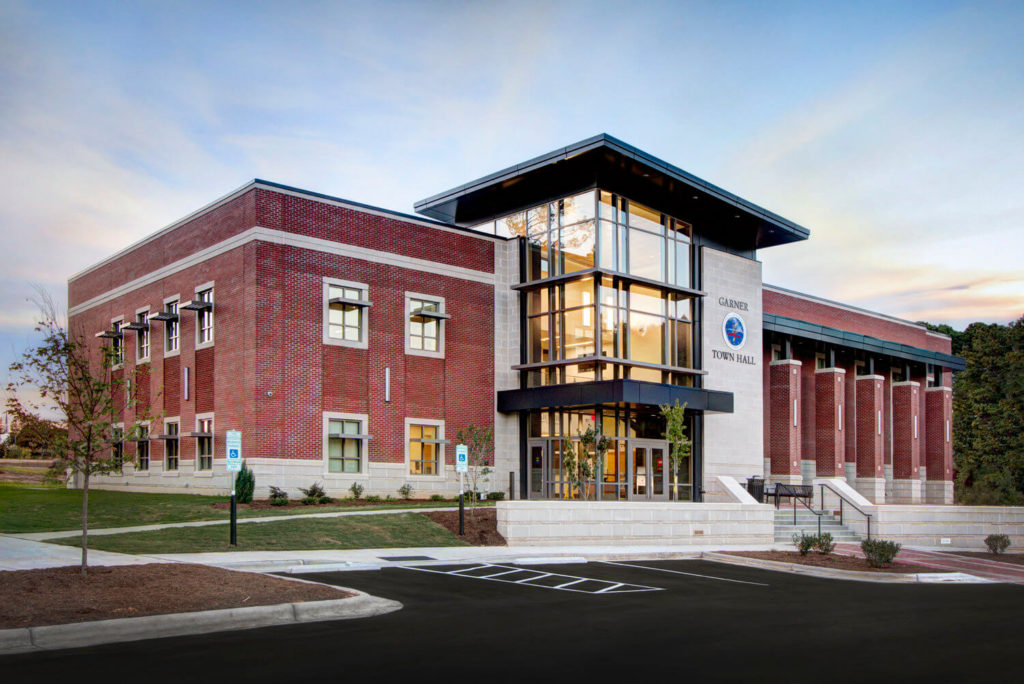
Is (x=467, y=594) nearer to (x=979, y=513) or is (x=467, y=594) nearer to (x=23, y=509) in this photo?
(x=23, y=509)

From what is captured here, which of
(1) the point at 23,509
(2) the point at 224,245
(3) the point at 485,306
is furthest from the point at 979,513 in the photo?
(1) the point at 23,509

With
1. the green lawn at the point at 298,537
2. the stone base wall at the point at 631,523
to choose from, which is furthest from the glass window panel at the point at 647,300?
→ the green lawn at the point at 298,537

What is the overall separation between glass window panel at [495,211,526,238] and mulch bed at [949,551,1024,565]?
18.2 m

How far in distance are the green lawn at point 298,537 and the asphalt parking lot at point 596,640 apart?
4062 millimetres

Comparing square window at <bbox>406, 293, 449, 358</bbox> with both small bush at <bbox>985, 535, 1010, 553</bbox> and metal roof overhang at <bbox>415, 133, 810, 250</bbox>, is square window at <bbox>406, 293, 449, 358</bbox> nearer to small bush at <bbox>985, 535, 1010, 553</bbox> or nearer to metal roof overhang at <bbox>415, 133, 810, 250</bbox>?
metal roof overhang at <bbox>415, 133, 810, 250</bbox>

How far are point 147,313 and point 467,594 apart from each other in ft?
82.3

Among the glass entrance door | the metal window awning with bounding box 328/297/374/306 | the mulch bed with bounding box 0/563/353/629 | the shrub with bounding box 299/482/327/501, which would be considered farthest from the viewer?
the glass entrance door

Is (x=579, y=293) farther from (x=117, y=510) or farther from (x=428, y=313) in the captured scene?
(x=117, y=510)

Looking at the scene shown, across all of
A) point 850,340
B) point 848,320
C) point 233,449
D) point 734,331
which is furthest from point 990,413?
point 233,449

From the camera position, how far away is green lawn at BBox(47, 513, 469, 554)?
18609 millimetres

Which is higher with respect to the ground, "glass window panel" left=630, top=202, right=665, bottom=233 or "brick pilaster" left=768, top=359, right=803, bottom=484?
"glass window panel" left=630, top=202, right=665, bottom=233

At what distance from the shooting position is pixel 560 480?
110 feet

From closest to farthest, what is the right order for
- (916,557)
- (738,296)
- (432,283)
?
1. (916,557)
2. (432,283)
3. (738,296)

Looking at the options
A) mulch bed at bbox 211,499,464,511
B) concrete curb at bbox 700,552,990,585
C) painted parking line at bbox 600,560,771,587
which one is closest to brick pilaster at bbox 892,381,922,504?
mulch bed at bbox 211,499,464,511
